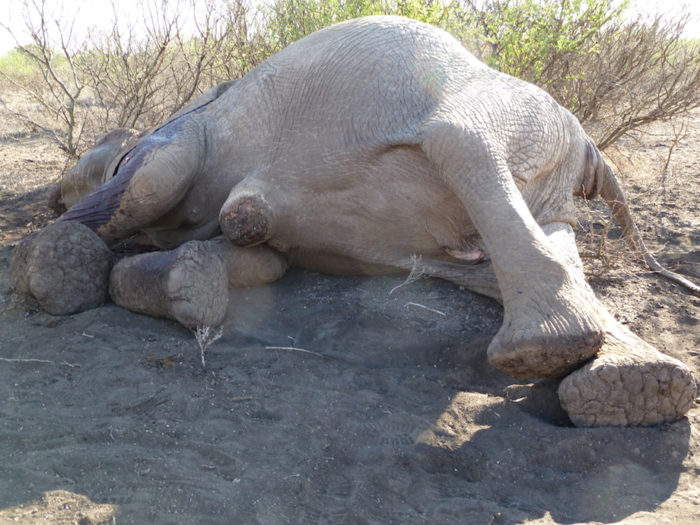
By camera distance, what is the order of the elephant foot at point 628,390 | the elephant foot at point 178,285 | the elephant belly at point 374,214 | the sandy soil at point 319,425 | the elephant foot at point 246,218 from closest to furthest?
1. the sandy soil at point 319,425
2. the elephant foot at point 628,390
3. the elephant foot at point 178,285
4. the elephant belly at point 374,214
5. the elephant foot at point 246,218

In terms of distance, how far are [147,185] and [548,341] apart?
2348mm

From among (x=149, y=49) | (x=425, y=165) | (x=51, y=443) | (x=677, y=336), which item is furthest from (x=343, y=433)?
(x=149, y=49)

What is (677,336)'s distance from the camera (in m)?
3.30

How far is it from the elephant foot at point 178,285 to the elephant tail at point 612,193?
2173 millimetres

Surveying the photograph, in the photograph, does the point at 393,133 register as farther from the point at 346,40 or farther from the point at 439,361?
the point at 439,361

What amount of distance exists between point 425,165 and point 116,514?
2067 millimetres

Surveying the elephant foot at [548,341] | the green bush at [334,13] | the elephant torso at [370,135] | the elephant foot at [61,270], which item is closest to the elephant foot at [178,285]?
the elephant foot at [61,270]

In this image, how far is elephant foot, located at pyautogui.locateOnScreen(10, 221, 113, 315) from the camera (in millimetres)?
3104

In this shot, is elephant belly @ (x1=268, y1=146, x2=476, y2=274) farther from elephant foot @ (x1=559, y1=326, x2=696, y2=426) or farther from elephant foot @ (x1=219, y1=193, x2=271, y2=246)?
elephant foot @ (x1=559, y1=326, x2=696, y2=426)

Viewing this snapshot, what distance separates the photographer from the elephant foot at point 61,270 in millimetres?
3104

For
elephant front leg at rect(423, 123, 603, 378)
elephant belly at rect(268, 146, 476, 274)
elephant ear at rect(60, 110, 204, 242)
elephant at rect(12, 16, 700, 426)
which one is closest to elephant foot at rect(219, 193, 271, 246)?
elephant at rect(12, 16, 700, 426)

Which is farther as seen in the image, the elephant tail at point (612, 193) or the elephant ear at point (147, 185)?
the elephant tail at point (612, 193)

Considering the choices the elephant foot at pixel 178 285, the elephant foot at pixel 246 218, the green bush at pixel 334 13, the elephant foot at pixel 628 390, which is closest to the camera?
the elephant foot at pixel 628 390

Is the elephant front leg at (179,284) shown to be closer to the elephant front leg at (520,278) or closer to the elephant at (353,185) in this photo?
the elephant at (353,185)
